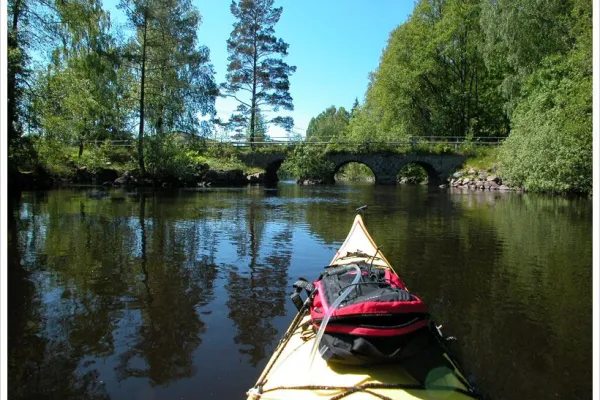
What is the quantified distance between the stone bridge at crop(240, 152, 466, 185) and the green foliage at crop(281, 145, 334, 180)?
2.00 feet

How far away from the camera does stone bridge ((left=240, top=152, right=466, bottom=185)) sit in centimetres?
3553

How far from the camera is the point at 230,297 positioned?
627cm

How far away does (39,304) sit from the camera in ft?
19.2

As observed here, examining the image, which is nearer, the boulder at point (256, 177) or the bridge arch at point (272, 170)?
the boulder at point (256, 177)

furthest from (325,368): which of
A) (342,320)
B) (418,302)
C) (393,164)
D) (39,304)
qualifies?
(393,164)

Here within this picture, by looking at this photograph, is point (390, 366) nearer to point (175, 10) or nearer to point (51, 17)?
point (51, 17)

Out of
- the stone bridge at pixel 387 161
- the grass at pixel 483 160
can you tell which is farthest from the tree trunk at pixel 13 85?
the grass at pixel 483 160

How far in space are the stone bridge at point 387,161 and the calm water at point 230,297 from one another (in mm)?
22384

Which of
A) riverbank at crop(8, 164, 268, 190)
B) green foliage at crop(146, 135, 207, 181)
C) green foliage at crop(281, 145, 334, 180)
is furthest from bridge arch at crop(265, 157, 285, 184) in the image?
green foliage at crop(146, 135, 207, 181)

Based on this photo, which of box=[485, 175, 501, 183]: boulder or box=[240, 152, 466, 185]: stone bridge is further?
box=[240, 152, 466, 185]: stone bridge

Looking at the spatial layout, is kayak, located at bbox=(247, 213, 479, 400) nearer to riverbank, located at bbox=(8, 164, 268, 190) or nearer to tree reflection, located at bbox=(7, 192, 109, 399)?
tree reflection, located at bbox=(7, 192, 109, 399)

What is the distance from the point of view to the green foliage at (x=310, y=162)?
A: 36750 mm

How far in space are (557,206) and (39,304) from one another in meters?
18.9

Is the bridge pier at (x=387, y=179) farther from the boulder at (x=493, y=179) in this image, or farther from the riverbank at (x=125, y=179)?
the riverbank at (x=125, y=179)
